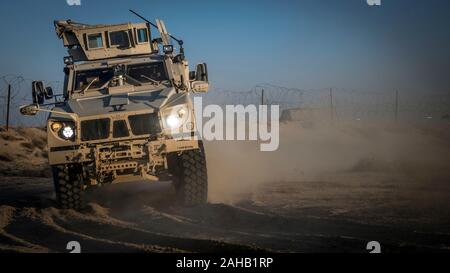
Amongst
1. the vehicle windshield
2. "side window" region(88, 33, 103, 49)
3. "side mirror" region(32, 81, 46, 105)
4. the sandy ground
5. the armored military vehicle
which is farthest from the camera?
"side window" region(88, 33, 103, 49)

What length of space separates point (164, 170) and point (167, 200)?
1.14 meters

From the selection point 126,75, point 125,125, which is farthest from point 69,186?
point 126,75

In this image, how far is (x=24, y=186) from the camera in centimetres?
1570

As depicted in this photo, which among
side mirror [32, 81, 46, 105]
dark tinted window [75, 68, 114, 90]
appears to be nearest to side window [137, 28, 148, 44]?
dark tinted window [75, 68, 114, 90]

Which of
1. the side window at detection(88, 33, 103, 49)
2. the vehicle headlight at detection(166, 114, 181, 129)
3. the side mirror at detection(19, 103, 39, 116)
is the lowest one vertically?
the vehicle headlight at detection(166, 114, 181, 129)

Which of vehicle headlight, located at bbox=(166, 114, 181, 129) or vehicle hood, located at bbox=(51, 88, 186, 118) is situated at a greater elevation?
vehicle hood, located at bbox=(51, 88, 186, 118)

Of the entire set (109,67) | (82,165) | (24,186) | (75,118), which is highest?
(109,67)

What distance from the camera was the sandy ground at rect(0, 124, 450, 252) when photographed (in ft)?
22.8

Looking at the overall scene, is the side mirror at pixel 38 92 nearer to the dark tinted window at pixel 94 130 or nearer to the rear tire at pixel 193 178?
the dark tinted window at pixel 94 130

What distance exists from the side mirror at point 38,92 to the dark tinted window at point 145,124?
6.86 feet

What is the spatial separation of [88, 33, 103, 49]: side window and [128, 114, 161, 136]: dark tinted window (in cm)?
264

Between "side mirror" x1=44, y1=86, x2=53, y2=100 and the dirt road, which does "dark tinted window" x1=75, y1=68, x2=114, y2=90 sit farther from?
the dirt road
